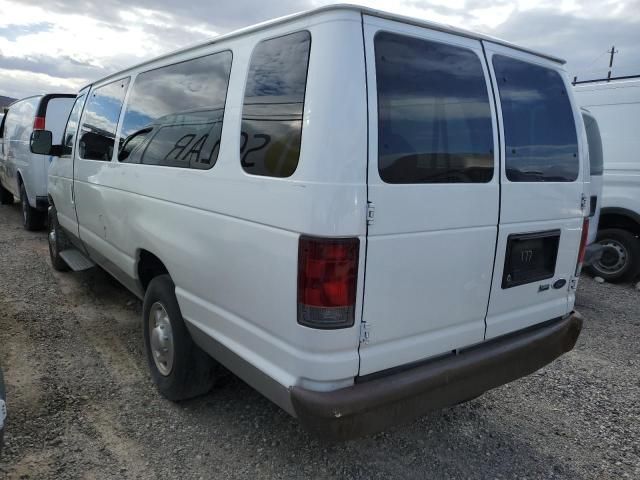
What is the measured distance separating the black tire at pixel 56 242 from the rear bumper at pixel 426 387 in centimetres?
456

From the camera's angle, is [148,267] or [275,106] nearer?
[275,106]

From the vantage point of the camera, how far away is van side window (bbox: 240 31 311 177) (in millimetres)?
2037

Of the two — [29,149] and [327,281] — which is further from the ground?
[29,149]

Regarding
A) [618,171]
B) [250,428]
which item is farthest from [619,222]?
[250,428]

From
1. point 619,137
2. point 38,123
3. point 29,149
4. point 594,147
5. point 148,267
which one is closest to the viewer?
point 148,267

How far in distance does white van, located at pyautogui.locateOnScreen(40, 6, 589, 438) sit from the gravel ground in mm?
331

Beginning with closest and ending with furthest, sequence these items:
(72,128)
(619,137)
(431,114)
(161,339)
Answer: (431,114), (161,339), (72,128), (619,137)

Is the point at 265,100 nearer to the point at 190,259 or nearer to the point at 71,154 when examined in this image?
the point at 190,259

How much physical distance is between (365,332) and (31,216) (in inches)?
304

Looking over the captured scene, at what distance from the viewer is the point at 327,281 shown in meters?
1.96

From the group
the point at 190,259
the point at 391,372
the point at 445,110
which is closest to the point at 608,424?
the point at 391,372

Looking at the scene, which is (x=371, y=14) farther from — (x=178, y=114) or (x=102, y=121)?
(x=102, y=121)

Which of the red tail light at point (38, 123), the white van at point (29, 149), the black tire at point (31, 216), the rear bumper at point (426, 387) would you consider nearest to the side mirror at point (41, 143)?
the white van at point (29, 149)

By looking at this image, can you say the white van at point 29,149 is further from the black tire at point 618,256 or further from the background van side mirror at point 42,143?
the black tire at point 618,256
